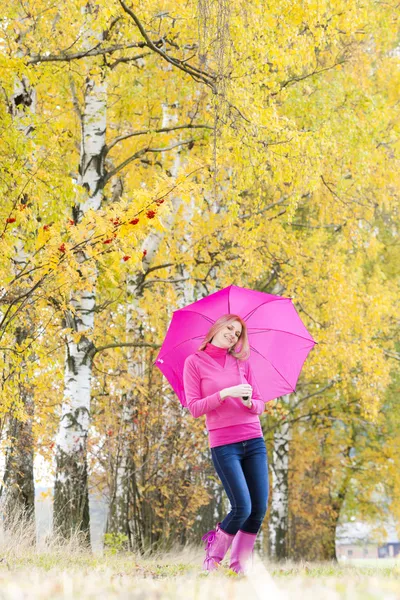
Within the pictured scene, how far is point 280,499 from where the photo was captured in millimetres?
18031

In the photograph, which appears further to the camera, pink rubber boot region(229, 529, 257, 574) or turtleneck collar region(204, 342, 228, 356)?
turtleneck collar region(204, 342, 228, 356)

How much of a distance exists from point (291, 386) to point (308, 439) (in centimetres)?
1662

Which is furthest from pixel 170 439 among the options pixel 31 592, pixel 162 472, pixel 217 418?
pixel 31 592

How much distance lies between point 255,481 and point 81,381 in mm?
4176

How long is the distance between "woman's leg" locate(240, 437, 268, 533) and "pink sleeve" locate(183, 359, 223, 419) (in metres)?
0.37

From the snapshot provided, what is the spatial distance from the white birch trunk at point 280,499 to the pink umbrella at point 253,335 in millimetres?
11892

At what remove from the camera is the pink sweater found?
503 cm

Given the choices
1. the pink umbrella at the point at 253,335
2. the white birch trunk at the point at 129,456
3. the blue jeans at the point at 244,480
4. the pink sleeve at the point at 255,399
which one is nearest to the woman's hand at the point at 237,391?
the pink sleeve at the point at 255,399

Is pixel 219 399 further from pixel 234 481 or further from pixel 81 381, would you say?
pixel 81 381

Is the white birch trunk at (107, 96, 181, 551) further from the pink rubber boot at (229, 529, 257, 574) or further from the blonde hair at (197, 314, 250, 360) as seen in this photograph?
the pink rubber boot at (229, 529, 257, 574)

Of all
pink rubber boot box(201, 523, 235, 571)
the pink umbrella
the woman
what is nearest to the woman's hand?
the woman

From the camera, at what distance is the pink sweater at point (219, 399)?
16.5 ft

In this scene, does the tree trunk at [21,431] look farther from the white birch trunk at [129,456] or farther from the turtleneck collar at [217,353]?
the turtleneck collar at [217,353]

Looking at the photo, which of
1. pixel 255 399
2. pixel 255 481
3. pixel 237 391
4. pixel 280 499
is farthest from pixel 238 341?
pixel 280 499
